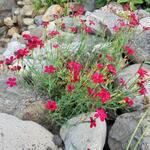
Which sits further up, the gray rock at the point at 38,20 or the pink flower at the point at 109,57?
the pink flower at the point at 109,57

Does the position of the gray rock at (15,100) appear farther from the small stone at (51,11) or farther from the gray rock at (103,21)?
the small stone at (51,11)

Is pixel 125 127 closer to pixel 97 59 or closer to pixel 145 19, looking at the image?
pixel 97 59

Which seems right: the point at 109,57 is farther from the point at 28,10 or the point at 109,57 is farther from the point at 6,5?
the point at 6,5

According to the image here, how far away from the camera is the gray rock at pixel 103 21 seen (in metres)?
5.08

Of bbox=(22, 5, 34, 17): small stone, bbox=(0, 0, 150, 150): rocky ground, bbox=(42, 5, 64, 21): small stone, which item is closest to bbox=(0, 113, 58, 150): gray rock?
bbox=(0, 0, 150, 150): rocky ground

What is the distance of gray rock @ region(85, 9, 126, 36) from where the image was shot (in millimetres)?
5075

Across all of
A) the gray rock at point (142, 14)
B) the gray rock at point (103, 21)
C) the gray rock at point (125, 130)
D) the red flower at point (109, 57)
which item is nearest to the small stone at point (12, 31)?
the gray rock at point (103, 21)

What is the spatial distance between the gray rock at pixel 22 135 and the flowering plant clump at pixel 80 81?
20cm

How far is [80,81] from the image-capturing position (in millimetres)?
3404

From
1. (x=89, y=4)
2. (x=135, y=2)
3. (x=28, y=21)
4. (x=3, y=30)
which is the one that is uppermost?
(x=135, y=2)

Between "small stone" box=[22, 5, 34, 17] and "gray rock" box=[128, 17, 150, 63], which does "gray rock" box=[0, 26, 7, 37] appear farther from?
"gray rock" box=[128, 17, 150, 63]

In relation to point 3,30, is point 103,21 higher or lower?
higher

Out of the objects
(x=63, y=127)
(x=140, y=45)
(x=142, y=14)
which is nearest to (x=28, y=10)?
(x=142, y=14)

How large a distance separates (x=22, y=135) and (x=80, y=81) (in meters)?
0.65
